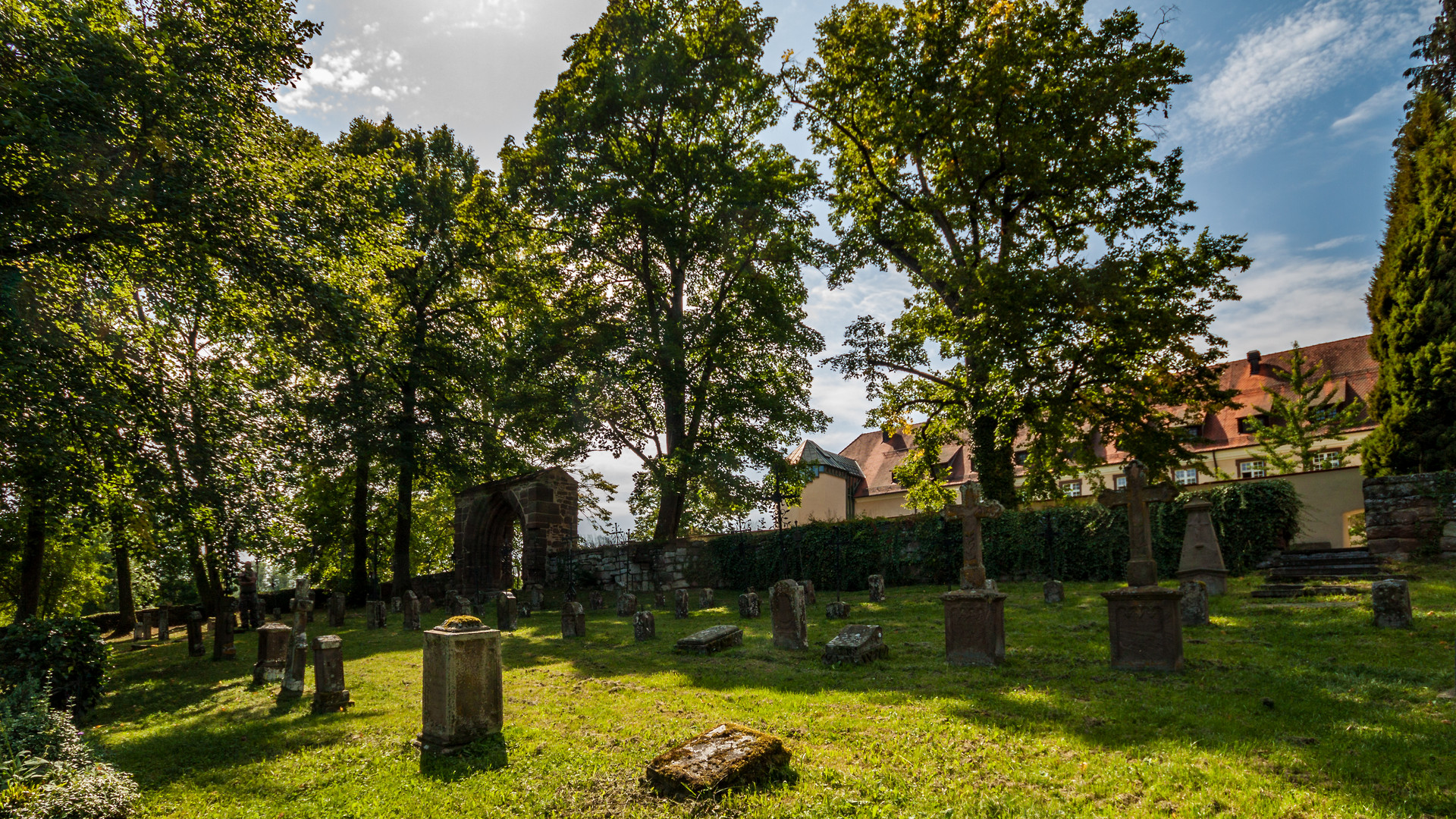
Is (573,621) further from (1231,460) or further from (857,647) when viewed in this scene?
(1231,460)

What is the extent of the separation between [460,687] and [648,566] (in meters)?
15.0

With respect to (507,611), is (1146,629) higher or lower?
higher

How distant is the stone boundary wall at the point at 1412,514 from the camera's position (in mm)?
13000

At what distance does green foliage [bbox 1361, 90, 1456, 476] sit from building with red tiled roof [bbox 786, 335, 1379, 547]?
2833 millimetres

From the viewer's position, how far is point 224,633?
1205 cm

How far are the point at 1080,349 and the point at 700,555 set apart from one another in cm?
1165

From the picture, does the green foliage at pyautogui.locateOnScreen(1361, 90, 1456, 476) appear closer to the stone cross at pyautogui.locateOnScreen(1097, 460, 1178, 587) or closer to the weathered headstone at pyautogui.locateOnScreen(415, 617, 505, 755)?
the stone cross at pyautogui.locateOnScreen(1097, 460, 1178, 587)

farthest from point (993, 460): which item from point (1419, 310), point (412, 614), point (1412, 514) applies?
point (412, 614)

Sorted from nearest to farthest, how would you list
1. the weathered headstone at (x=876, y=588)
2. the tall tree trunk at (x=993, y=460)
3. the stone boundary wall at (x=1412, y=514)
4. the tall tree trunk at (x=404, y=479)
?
the stone boundary wall at (x=1412, y=514), the weathered headstone at (x=876, y=588), the tall tree trunk at (x=404, y=479), the tall tree trunk at (x=993, y=460)

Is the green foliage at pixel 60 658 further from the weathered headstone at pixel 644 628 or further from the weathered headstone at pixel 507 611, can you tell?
the weathered headstone at pixel 644 628

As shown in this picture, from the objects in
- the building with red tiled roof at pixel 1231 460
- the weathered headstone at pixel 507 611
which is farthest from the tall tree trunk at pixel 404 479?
the building with red tiled roof at pixel 1231 460

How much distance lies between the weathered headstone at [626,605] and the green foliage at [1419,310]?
17.1m

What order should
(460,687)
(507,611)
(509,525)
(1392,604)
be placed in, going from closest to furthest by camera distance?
(460,687) → (1392,604) → (507,611) → (509,525)

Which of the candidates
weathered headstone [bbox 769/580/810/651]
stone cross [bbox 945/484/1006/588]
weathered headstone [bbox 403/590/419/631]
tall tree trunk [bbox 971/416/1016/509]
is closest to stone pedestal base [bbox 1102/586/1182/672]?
stone cross [bbox 945/484/1006/588]
